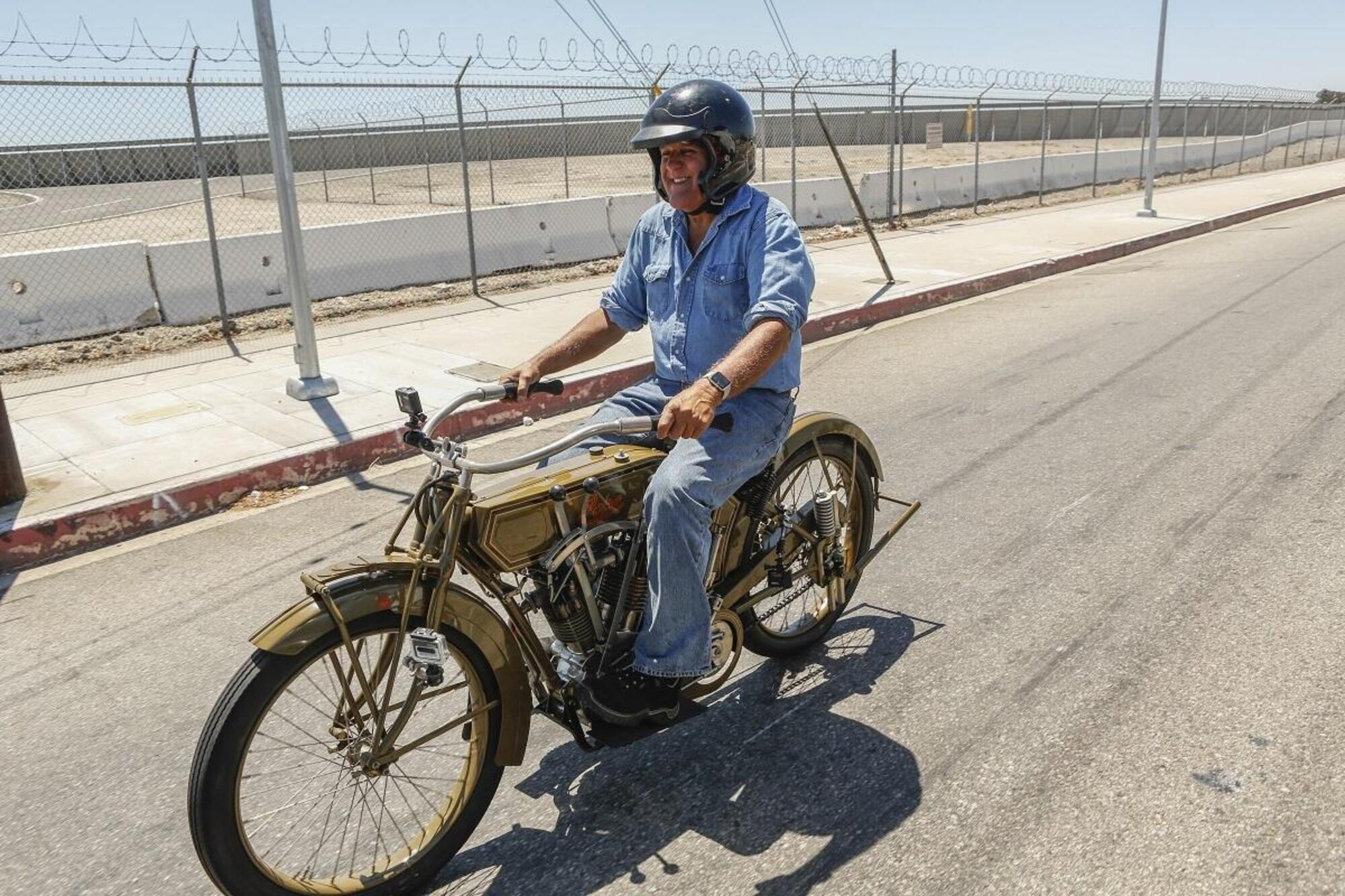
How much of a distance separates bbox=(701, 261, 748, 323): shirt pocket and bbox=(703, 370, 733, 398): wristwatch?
0.40 metres

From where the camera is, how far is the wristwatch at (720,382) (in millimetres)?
2949

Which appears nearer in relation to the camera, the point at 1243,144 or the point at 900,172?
the point at 900,172

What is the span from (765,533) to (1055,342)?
677cm

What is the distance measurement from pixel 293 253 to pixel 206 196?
8.50 feet

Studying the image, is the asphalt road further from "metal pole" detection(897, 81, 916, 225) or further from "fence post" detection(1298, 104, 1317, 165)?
"fence post" detection(1298, 104, 1317, 165)

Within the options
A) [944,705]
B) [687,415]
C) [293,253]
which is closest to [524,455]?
[687,415]

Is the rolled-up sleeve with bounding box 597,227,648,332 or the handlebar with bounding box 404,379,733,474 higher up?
the rolled-up sleeve with bounding box 597,227,648,332

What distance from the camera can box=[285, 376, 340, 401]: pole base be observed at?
793cm

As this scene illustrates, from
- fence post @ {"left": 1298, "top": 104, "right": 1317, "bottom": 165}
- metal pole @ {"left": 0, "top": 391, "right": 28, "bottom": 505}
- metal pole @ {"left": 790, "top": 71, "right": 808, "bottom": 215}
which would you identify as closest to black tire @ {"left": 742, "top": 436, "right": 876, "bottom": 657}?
metal pole @ {"left": 0, "top": 391, "right": 28, "bottom": 505}

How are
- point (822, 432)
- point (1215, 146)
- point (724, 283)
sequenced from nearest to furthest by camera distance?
point (724, 283) < point (822, 432) < point (1215, 146)

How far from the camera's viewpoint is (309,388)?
7.96 metres

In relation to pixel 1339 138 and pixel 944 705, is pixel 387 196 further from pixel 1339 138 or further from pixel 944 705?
pixel 1339 138

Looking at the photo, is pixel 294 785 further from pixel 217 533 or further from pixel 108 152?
pixel 108 152

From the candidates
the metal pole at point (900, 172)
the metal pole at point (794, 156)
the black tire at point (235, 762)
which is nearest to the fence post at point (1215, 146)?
the metal pole at point (900, 172)
